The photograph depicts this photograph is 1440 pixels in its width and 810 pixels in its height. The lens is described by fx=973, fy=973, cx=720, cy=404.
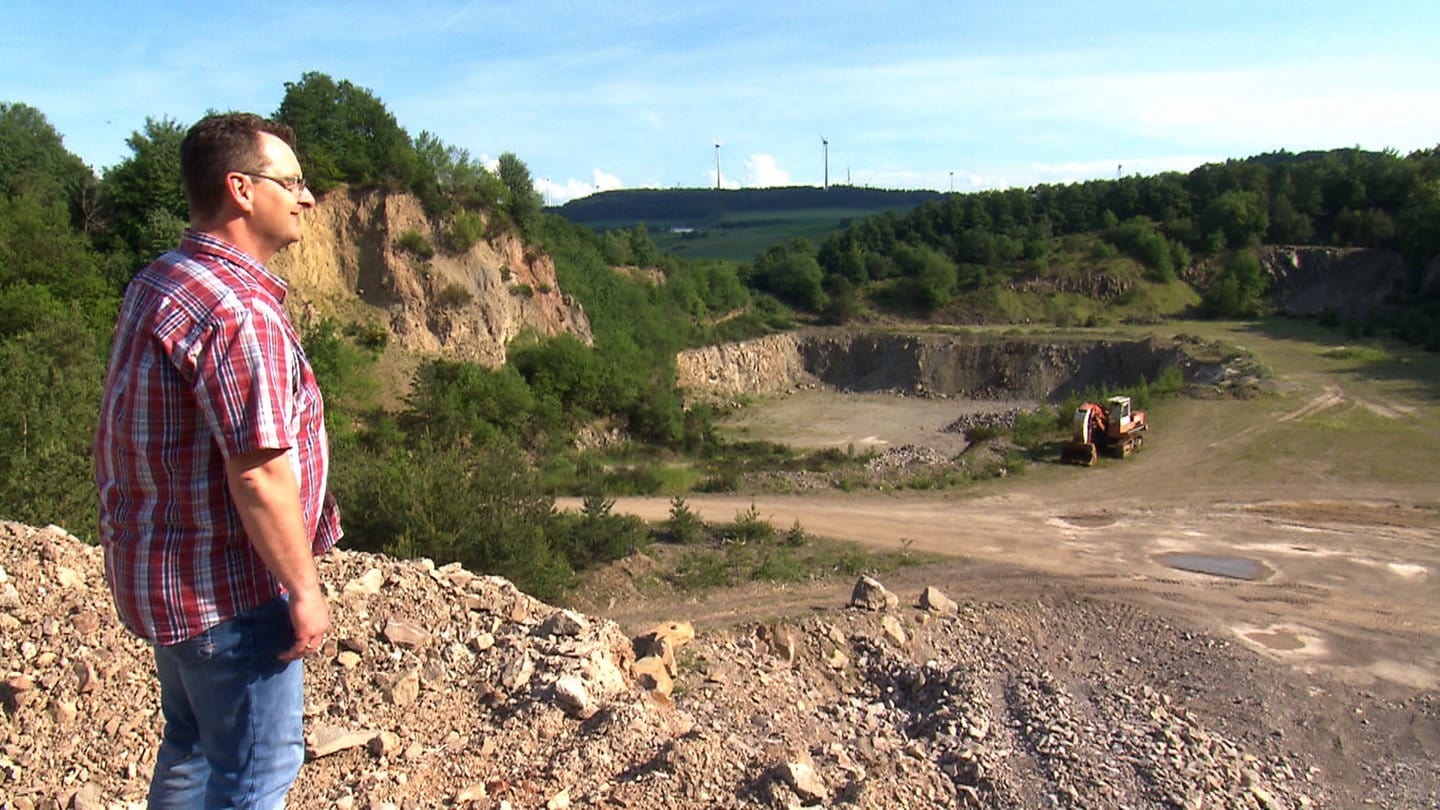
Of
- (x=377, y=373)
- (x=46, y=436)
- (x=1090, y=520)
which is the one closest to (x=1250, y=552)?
(x=1090, y=520)

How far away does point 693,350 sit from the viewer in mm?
45188

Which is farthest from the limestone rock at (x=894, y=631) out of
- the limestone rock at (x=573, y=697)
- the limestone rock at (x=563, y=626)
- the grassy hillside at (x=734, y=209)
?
the grassy hillside at (x=734, y=209)

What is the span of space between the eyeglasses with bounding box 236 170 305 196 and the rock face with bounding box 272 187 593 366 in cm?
2704

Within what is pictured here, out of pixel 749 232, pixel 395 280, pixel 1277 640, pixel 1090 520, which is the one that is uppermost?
pixel 749 232

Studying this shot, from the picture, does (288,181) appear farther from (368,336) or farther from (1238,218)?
(1238,218)

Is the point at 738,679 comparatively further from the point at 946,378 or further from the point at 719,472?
the point at 946,378

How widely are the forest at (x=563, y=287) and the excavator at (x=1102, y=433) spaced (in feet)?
23.9

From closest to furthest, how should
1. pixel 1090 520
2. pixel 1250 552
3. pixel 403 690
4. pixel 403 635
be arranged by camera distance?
pixel 403 690 → pixel 403 635 → pixel 1250 552 → pixel 1090 520

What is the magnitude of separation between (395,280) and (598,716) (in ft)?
87.6

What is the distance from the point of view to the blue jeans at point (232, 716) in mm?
3004

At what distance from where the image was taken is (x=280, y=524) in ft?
9.26

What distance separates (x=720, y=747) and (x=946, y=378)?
41755 mm

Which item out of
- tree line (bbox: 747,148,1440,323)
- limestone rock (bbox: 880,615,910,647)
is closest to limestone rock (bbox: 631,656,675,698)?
limestone rock (bbox: 880,615,910,647)

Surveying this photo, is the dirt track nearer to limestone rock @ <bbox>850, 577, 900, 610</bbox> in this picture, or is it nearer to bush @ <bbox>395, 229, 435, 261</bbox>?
limestone rock @ <bbox>850, 577, 900, 610</bbox>
